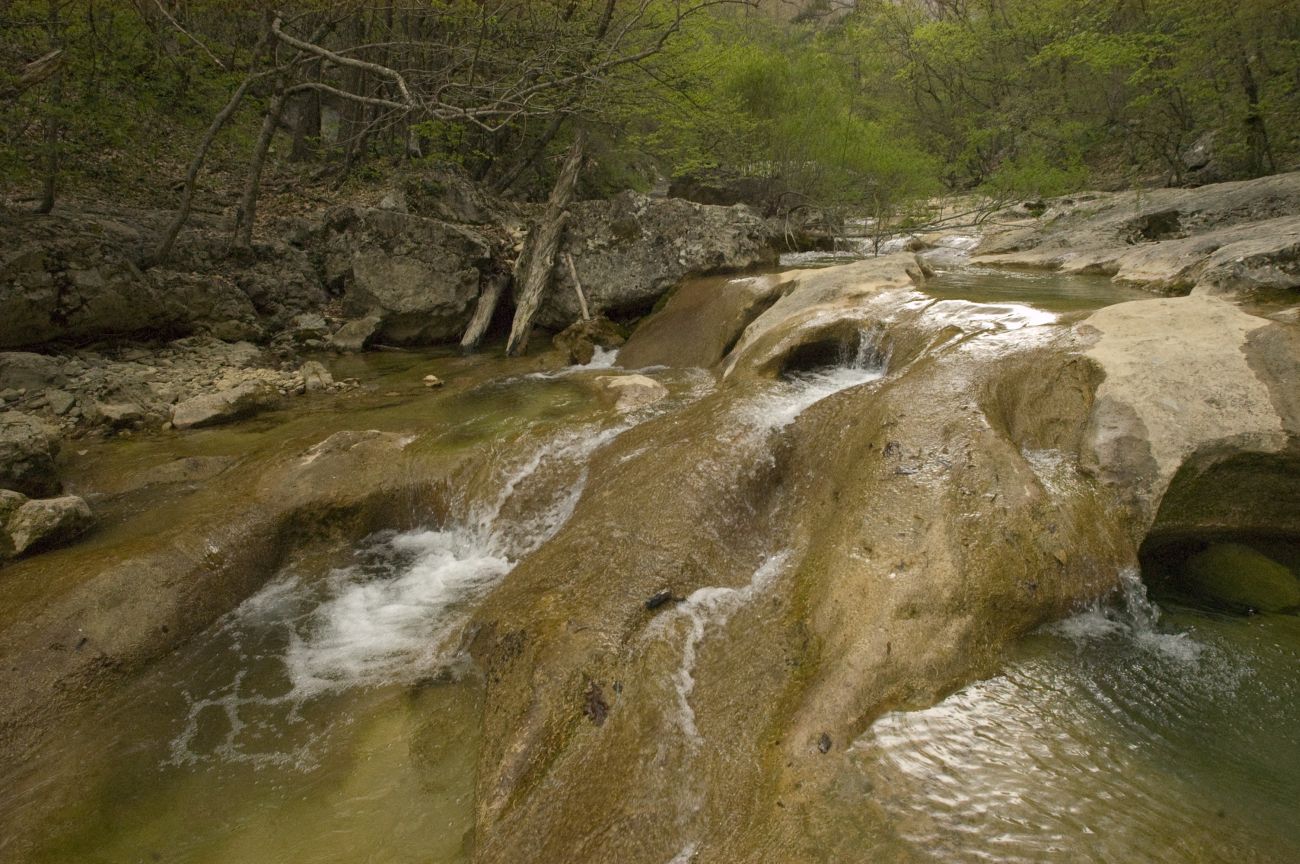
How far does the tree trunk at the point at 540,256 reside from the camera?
31.8 ft

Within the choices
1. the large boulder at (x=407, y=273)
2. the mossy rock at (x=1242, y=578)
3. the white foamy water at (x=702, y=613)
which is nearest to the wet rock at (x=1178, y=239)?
the mossy rock at (x=1242, y=578)

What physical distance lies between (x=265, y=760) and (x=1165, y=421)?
17.2 feet

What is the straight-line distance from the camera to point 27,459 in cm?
457

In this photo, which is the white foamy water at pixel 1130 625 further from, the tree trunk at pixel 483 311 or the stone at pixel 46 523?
the tree trunk at pixel 483 311

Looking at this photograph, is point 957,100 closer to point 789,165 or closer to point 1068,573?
point 789,165

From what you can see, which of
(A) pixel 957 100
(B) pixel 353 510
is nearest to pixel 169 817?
(B) pixel 353 510

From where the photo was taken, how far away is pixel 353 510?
4949 mm

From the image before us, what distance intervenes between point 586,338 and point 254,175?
6.11 m

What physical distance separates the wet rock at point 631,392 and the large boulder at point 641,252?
3.38 m

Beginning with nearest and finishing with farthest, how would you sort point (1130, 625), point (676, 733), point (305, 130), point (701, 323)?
point (676, 733) < point (1130, 625) < point (701, 323) < point (305, 130)

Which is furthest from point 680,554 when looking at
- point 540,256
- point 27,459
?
point 540,256

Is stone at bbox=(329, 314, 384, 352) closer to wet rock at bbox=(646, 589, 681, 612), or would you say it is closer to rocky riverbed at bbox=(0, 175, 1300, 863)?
rocky riverbed at bbox=(0, 175, 1300, 863)

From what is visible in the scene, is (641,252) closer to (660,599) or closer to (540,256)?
(540,256)

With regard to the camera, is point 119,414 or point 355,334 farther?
point 355,334
